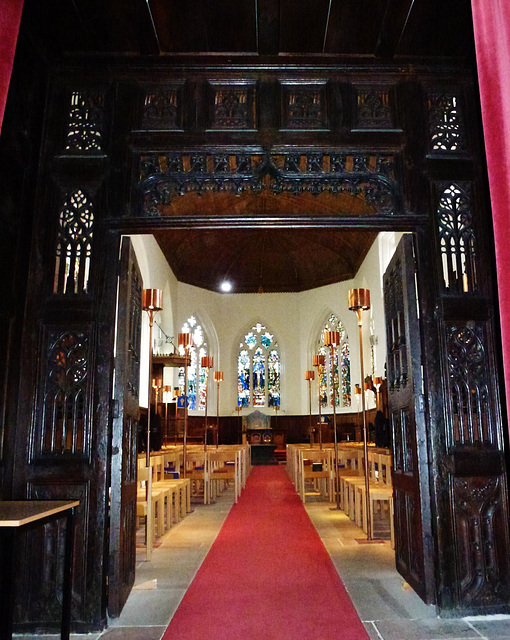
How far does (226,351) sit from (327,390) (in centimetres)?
389

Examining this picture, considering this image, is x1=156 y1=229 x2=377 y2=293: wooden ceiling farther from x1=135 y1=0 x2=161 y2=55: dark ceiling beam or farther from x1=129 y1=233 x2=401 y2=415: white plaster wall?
x1=135 y1=0 x2=161 y2=55: dark ceiling beam

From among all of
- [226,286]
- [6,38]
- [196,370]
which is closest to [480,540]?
[6,38]

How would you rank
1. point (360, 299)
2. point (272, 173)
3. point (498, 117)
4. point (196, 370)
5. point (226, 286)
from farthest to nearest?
point (226, 286)
point (196, 370)
point (360, 299)
point (272, 173)
point (498, 117)

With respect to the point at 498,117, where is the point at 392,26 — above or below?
above

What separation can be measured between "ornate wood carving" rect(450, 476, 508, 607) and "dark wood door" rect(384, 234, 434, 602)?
0.18m

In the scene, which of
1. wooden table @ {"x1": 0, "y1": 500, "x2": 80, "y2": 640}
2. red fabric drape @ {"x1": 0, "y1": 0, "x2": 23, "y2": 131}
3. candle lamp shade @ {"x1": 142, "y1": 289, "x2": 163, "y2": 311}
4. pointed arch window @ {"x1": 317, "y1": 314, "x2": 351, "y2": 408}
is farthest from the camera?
pointed arch window @ {"x1": 317, "y1": 314, "x2": 351, "y2": 408}

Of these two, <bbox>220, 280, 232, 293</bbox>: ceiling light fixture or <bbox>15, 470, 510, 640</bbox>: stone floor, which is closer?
<bbox>15, 470, 510, 640</bbox>: stone floor

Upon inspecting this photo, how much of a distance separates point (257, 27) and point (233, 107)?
511 mm

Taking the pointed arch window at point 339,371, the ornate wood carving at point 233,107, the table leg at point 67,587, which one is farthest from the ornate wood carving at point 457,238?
the pointed arch window at point 339,371

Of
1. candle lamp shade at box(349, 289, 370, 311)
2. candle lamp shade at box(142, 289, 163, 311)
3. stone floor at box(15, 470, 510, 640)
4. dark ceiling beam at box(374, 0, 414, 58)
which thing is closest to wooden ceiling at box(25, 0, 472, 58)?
dark ceiling beam at box(374, 0, 414, 58)

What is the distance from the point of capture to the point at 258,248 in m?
16.9

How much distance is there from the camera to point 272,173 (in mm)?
3482

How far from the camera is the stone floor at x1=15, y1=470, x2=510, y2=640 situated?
8.96 feet

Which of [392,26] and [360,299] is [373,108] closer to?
[392,26]
